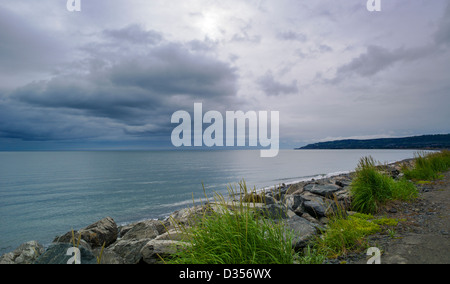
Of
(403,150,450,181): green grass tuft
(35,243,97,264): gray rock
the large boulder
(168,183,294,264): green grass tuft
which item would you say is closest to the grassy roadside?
(168,183,294,264): green grass tuft

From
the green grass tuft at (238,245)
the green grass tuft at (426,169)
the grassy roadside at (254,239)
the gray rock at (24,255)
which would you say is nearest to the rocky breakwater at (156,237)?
the gray rock at (24,255)

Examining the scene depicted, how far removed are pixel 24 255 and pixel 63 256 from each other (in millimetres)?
4562

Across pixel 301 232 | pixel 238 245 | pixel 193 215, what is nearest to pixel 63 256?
pixel 193 215

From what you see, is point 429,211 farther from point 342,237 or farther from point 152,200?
point 152,200

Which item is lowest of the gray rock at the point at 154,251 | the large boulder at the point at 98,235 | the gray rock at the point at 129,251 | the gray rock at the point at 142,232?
the large boulder at the point at 98,235

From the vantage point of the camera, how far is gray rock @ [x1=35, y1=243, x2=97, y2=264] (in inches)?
204

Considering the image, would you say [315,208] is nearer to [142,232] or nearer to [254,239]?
[254,239]

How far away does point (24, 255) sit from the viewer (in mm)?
8102

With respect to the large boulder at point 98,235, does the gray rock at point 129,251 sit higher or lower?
higher

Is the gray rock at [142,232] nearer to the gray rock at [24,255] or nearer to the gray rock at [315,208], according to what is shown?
the gray rock at [24,255]

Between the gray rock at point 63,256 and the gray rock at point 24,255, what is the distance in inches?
144

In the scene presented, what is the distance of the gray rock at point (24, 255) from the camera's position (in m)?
7.79

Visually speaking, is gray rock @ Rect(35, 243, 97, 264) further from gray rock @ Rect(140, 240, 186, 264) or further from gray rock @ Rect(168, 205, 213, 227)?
gray rock @ Rect(168, 205, 213, 227)

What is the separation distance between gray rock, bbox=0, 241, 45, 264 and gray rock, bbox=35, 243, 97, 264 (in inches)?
144
